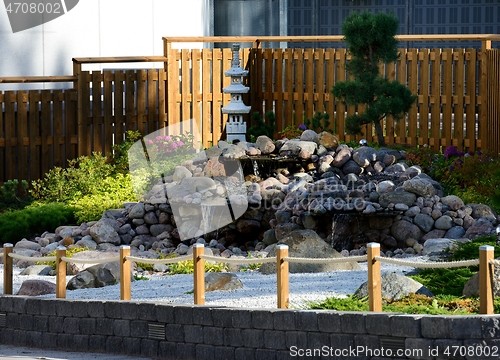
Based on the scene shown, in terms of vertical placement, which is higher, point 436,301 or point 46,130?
point 46,130

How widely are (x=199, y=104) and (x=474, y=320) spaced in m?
10.4

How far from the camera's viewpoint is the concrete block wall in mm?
7652

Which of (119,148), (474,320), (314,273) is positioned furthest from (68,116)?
(474,320)

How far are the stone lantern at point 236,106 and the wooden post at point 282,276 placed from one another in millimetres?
8138

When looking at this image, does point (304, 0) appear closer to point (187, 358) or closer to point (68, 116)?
point (68, 116)

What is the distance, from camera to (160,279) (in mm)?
A: 11047

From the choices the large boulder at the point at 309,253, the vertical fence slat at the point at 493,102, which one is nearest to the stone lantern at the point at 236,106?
the vertical fence slat at the point at 493,102

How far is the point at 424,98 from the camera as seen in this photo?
54.6 feet

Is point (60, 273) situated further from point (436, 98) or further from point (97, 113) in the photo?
point (436, 98)

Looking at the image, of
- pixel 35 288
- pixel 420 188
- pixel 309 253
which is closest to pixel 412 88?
pixel 420 188

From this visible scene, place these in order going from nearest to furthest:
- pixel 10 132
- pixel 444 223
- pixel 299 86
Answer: pixel 444 223 → pixel 10 132 → pixel 299 86

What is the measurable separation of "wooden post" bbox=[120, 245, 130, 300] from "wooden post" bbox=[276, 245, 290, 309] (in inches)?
60.0

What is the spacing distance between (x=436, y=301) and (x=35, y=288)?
397 centimetres

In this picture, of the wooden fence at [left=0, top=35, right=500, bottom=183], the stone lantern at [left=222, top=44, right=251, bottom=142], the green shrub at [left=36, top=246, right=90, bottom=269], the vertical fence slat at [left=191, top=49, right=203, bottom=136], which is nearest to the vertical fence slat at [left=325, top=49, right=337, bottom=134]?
the wooden fence at [left=0, top=35, right=500, bottom=183]
